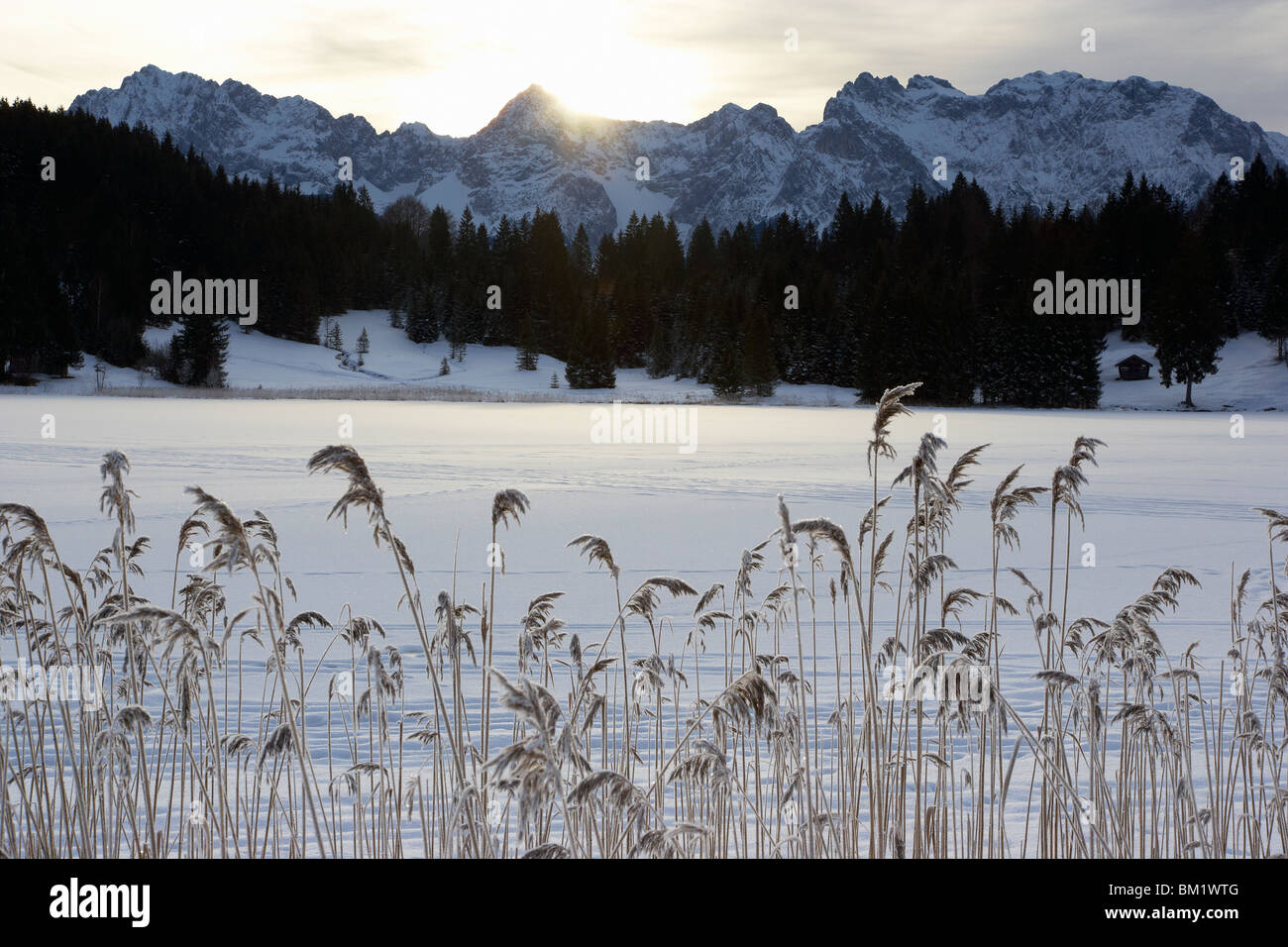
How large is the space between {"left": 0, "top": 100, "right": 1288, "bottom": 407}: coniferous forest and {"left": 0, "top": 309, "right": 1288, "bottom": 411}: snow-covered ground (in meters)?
1.32

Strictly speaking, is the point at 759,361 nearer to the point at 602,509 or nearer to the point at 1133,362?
the point at 1133,362

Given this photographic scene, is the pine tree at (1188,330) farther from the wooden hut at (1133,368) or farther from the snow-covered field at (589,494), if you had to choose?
the snow-covered field at (589,494)

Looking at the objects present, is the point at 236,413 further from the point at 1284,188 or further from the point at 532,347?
the point at 1284,188

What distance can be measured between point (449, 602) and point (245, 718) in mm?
3194

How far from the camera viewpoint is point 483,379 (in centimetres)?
6262

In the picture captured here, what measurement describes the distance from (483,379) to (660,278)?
73.8 feet

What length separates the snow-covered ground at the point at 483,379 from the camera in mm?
49969

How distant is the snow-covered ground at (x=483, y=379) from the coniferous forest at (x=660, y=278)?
1325 millimetres

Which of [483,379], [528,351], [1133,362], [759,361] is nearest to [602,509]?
[759,361]

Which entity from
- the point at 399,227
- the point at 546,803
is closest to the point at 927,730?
the point at 546,803

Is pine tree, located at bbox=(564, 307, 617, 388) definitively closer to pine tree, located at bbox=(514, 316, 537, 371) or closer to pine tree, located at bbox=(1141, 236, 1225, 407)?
pine tree, located at bbox=(514, 316, 537, 371)

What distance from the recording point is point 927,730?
5367mm

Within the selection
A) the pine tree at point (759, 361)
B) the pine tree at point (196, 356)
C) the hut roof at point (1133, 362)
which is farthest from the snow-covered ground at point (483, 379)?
the pine tree at point (759, 361)

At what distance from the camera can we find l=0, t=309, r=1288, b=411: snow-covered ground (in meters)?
50.0
